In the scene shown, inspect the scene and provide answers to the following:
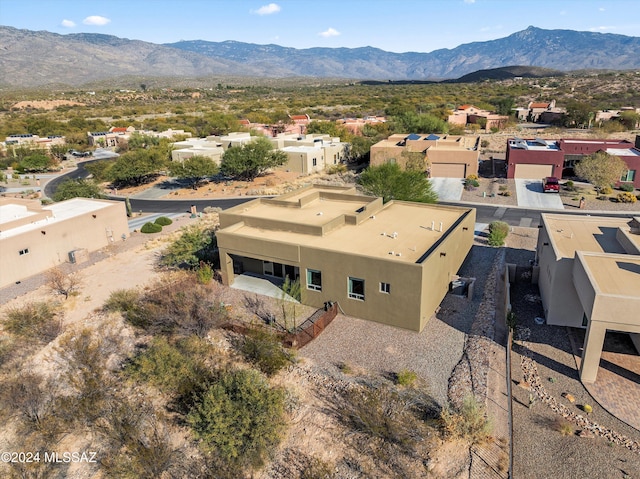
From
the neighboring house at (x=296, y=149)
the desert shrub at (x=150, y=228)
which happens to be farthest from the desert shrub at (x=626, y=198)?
the desert shrub at (x=150, y=228)

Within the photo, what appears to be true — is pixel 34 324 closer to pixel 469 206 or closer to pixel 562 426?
pixel 562 426

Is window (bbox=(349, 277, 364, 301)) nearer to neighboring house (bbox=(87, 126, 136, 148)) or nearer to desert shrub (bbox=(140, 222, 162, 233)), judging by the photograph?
desert shrub (bbox=(140, 222, 162, 233))

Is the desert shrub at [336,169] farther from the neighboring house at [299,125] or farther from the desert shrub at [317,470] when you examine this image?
the desert shrub at [317,470]

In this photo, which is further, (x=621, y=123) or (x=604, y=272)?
(x=621, y=123)

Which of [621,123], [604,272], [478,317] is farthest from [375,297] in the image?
[621,123]

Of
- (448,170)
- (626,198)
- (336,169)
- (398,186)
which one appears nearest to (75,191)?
(336,169)

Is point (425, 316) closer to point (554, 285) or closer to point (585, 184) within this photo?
point (554, 285)
